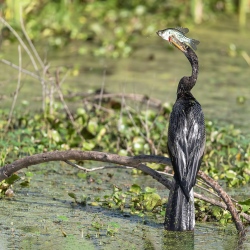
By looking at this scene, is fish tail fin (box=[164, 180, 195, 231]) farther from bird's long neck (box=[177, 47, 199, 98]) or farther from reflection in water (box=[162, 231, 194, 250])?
bird's long neck (box=[177, 47, 199, 98])

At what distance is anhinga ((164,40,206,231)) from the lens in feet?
15.6

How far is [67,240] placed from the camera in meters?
4.62

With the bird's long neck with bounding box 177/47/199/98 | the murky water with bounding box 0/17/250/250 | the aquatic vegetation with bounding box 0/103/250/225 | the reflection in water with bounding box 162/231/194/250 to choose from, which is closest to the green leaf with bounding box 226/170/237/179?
the aquatic vegetation with bounding box 0/103/250/225

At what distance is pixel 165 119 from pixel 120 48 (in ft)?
10.0

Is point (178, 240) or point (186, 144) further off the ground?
point (186, 144)

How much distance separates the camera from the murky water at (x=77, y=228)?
15.1 feet

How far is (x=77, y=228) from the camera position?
4859 millimetres

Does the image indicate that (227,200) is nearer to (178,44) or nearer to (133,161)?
(133,161)

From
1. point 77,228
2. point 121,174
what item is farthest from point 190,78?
point 121,174

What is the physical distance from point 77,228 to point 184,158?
0.73 m

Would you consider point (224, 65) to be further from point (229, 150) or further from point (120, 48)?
point (229, 150)

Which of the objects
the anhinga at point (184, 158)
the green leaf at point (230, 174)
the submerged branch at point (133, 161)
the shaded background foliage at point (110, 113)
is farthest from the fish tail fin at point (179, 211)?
the green leaf at point (230, 174)

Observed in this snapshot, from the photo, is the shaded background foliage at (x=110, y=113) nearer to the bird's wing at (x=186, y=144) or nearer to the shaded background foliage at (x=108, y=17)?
the shaded background foliage at (x=108, y=17)

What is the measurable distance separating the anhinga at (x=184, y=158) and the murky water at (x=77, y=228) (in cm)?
10
